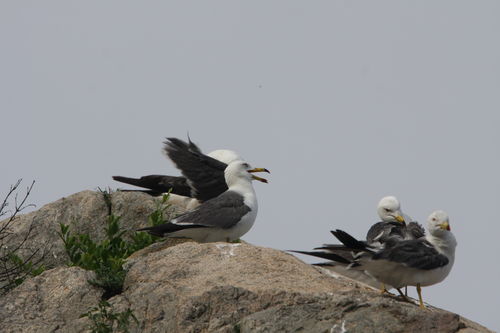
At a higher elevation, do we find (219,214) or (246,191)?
(246,191)

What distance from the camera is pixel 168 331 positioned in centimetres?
926

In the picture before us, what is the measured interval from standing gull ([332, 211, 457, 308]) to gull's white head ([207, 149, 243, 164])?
5.63 meters

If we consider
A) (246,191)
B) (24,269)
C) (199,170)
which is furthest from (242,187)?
(24,269)

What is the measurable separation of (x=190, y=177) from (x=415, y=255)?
5257 millimetres

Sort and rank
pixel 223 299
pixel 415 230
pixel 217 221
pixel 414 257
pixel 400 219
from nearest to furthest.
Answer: pixel 223 299, pixel 414 257, pixel 217 221, pixel 415 230, pixel 400 219

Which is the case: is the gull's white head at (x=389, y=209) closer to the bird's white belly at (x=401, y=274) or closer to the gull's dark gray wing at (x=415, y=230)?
the gull's dark gray wing at (x=415, y=230)

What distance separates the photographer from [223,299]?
9273mm

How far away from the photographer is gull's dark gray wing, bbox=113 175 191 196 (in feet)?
48.1

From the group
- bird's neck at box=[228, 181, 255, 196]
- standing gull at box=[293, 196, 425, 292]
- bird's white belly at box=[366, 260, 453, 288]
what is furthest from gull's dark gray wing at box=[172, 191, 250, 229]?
bird's white belly at box=[366, 260, 453, 288]

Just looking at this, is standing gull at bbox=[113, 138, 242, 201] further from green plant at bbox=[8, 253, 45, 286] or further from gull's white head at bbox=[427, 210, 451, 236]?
gull's white head at bbox=[427, 210, 451, 236]

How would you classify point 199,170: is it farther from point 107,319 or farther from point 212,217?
point 107,319

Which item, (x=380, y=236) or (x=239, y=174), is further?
(x=239, y=174)

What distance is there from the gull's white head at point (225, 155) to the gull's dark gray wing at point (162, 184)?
3.08 feet

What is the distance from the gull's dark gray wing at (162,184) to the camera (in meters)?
14.6
